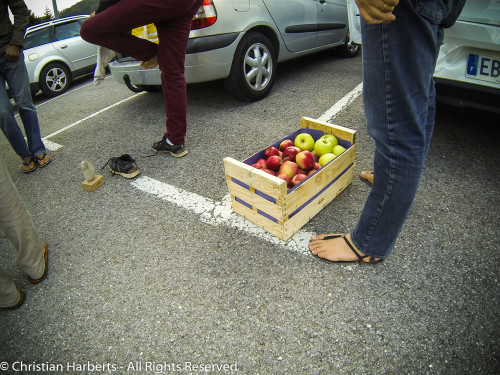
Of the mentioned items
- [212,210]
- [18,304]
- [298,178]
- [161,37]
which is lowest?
[18,304]

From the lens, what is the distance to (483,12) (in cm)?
175

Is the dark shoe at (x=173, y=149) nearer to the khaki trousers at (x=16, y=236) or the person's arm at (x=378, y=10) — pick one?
the khaki trousers at (x=16, y=236)

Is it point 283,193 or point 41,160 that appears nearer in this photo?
point 283,193

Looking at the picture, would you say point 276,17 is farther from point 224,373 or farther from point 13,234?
point 224,373

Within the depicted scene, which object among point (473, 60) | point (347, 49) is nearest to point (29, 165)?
point (473, 60)

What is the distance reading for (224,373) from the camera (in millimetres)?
1306

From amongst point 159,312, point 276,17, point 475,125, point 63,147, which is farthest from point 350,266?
point 63,147

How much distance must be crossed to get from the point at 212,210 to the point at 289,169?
0.64 meters

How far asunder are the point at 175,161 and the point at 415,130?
2187mm

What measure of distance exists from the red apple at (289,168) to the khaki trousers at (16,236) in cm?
154

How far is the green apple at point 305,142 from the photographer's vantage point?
2.25 metres

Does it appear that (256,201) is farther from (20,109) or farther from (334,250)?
(20,109)

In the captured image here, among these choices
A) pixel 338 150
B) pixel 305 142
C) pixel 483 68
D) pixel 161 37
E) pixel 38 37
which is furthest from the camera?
pixel 38 37

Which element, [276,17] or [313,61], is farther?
[313,61]
